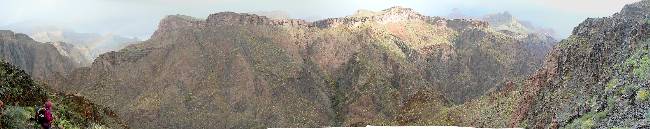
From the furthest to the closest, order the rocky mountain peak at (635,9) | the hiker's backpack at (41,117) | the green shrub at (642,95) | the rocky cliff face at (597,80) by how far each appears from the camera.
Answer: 1. the rocky mountain peak at (635,9)
2. the rocky cliff face at (597,80)
3. the green shrub at (642,95)
4. the hiker's backpack at (41,117)

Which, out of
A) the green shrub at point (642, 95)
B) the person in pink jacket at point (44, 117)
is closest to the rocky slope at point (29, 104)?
the person in pink jacket at point (44, 117)

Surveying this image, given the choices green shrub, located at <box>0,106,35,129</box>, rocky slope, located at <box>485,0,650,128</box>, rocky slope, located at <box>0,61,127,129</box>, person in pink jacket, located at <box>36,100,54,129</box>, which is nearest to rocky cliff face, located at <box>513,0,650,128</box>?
rocky slope, located at <box>485,0,650,128</box>

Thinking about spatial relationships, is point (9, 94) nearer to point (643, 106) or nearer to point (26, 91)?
point (26, 91)

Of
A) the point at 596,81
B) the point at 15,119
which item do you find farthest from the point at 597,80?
the point at 15,119

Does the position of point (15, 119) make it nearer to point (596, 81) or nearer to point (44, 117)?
point (44, 117)

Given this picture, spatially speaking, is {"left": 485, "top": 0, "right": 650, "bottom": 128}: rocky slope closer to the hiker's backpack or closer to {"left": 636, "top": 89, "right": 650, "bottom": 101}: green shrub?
{"left": 636, "top": 89, "right": 650, "bottom": 101}: green shrub

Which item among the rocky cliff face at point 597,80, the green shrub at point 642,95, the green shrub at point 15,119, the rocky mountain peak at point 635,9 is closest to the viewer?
the green shrub at point 642,95

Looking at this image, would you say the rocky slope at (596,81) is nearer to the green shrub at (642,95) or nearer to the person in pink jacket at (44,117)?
the green shrub at (642,95)

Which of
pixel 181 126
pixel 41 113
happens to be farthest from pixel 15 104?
pixel 181 126
